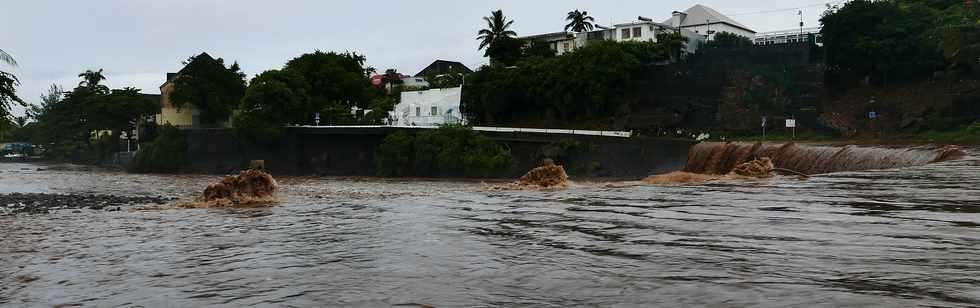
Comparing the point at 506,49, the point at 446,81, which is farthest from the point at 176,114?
the point at 506,49

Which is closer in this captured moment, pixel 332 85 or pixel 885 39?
pixel 885 39

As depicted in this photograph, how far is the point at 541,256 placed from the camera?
35.9 ft

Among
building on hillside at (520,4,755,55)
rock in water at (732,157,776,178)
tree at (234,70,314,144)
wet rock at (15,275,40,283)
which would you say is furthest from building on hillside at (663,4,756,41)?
wet rock at (15,275,40,283)

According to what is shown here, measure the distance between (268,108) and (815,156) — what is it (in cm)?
5685

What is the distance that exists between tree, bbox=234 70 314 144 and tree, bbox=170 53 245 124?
53.7 feet

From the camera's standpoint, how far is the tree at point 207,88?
3730 inches

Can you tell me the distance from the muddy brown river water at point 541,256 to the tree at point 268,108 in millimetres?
61196

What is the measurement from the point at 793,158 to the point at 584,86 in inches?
1405

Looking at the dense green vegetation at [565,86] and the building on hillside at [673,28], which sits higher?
the building on hillside at [673,28]

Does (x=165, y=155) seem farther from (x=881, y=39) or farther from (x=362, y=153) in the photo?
(x=881, y=39)

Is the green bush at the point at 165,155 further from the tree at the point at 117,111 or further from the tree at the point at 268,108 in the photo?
the tree at the point at 117,111

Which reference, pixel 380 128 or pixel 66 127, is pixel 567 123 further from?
pixel 66 127

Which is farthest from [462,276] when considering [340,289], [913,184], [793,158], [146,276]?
[793,158]

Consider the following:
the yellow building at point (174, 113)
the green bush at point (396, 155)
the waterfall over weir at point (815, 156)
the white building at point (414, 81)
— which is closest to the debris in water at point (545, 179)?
the waterfall over weir at point (815, 156)
